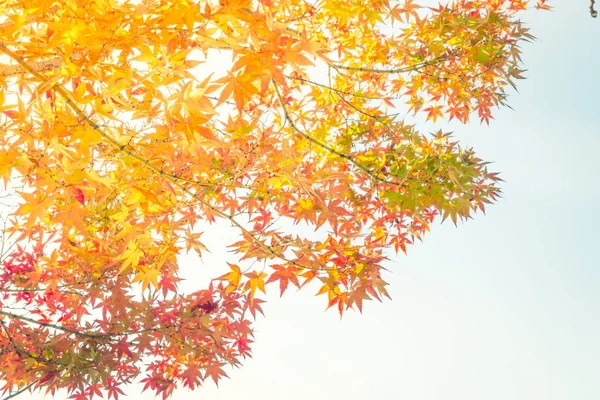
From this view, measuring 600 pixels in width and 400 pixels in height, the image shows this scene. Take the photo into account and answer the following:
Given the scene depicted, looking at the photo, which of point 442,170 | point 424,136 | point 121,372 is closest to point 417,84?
point 424,136

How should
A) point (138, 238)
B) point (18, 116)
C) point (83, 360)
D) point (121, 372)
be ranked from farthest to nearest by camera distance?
point (121, 372), point (83, 360), point (138, 238), point (18, 116)

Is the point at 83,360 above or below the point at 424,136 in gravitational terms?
below

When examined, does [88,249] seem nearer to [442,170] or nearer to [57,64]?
[57,64]

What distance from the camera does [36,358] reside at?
316 centimetres

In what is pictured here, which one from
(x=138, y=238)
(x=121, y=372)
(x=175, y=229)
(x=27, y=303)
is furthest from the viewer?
(x=27, y=303)

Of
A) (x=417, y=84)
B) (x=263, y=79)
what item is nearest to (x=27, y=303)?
(x=263, y=79)

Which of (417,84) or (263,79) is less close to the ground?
(417,84)

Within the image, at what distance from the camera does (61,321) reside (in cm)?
377

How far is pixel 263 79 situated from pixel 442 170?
1737 millimetres

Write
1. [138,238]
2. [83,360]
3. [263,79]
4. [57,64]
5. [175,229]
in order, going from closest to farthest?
[263,79], [57,64], [138,238], [175,229], [83,360]

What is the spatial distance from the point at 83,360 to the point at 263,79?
8.49 feet

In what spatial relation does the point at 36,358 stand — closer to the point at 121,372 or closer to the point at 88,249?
the point at 121,372

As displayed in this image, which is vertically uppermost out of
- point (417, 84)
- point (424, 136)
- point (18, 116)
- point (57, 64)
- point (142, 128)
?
point (417, 84)

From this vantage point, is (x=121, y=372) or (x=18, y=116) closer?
(x=18, y=116)
